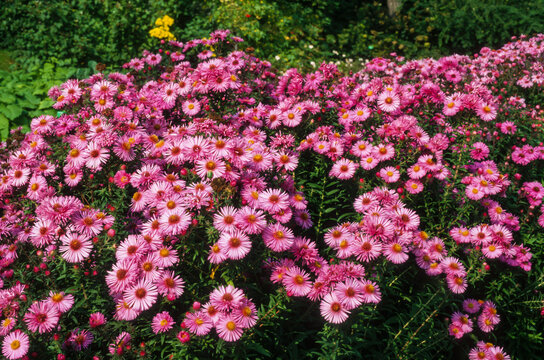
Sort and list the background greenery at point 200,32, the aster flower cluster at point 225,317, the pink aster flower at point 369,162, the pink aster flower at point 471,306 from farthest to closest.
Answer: the background greenery at point 200,32 → the pink aster flower at point 369,162 → the pink aster flower at point 471,306 → the aster flower cluster at point 225,317

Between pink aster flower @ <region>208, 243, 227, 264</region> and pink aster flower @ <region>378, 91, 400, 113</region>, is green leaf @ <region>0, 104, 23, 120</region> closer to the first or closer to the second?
pink aster flower @ <region>208, 243, 227, 264</region>

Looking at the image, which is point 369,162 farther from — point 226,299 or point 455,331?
point 226,299

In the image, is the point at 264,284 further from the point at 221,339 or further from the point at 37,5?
the point at 37,5

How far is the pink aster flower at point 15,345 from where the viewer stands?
1.74 meters

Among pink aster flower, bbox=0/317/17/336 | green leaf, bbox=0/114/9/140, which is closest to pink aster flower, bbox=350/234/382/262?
pink aster flower, bbox=0/317/17/336

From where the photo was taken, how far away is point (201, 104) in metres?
2.84

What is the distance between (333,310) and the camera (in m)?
1.73

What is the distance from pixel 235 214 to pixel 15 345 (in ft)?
3.83

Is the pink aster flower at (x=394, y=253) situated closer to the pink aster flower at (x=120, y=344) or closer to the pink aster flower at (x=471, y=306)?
the pink aster flower at (x=471, y=306)

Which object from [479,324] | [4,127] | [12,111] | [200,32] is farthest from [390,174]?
[200,32]

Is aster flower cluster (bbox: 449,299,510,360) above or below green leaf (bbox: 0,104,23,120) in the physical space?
above

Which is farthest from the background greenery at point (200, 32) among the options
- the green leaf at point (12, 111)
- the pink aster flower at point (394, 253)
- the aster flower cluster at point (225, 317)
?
the pink aster flower at point (394, 253)

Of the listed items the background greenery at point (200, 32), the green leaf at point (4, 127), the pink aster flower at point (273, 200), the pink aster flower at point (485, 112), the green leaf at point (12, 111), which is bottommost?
the green leaf at point (4, 127)

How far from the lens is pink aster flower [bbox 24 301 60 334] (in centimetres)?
180
